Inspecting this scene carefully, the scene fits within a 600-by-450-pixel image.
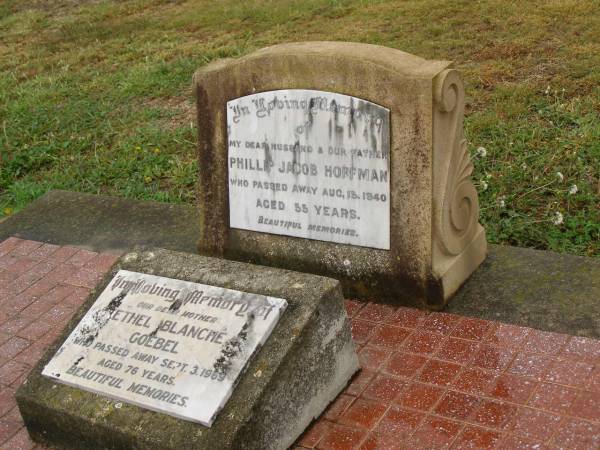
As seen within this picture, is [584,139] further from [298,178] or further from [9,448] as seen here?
[9,448]

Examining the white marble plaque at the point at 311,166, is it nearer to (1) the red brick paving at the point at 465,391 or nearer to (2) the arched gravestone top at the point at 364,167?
(2) the arched gravestone top at the point at 364,167

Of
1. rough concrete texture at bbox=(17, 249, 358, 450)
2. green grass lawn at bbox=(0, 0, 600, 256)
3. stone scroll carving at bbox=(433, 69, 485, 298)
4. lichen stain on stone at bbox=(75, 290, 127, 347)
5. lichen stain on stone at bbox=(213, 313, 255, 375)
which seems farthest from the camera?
green grass lawn at bbox=(0, 0, 600, 256)

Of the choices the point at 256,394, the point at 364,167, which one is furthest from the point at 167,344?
the point at 364,167

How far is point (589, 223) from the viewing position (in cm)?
443

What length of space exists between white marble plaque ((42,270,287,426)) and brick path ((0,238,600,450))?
0.37 m

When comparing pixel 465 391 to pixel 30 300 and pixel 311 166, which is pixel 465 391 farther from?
pixel 30 300

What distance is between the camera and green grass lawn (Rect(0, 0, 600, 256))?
16.0ft

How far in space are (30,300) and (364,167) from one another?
5.94ft

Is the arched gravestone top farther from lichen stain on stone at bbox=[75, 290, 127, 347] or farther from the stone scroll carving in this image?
lichen stain on stone at bbox=[75, 290, 127, 347]

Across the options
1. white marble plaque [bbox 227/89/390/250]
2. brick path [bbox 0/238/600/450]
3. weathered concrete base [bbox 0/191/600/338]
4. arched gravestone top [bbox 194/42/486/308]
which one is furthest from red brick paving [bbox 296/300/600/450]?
white marble plaque [bbox 227/89/390/250]

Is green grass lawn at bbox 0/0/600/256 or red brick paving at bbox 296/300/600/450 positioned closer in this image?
red brick paving at bbox 296/300/600/450

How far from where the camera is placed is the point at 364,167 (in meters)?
3.69

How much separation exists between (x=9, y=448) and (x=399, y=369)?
58.7 inches

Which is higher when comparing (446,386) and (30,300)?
(446,386)
